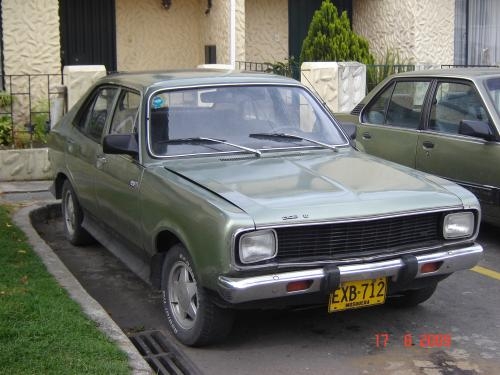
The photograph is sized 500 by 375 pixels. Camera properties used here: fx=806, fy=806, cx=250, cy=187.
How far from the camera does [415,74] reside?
8391mm

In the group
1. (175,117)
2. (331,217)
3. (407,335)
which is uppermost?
(175,117)

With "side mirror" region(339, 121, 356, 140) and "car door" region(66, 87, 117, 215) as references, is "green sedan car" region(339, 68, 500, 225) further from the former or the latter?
"car door" region(66, 87, 117, 215)

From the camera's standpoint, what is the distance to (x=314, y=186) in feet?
16.5

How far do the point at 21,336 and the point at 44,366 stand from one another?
468mm

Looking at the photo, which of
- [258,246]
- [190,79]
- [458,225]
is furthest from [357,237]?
[190,79]

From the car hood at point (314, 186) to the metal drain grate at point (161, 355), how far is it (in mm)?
1040

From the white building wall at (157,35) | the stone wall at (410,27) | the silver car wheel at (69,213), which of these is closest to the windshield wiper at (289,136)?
the silver car wheel at (69,213)

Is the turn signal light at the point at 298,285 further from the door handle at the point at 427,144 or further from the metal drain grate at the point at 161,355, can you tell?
the door handle at the point at 427,144

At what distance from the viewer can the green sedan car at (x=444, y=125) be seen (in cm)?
734

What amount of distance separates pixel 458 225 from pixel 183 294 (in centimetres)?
180

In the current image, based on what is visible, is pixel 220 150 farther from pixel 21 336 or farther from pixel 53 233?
pixel 53 233

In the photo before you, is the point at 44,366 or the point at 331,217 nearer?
the point at 44,366

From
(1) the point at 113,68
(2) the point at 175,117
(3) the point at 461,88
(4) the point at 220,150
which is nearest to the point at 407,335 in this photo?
(4) the point at 220,150
